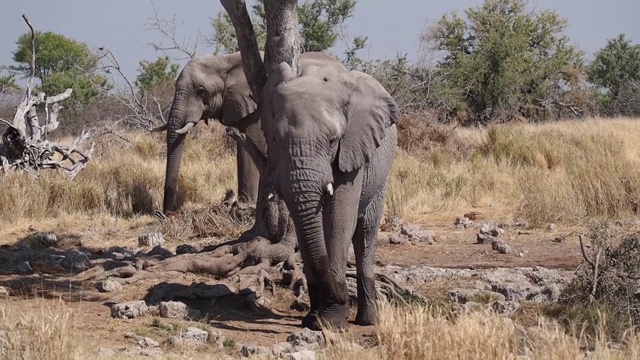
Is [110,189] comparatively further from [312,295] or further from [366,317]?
[312,295]

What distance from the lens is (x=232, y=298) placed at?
27.9 feet

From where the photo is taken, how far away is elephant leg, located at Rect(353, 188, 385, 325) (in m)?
8.02

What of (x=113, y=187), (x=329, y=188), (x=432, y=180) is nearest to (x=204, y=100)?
(x=113, y=187)

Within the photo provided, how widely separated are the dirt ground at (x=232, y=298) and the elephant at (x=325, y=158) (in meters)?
0.46

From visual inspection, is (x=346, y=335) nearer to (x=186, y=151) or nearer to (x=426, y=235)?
(x=426, y=235)

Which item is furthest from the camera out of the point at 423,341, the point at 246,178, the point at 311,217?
the point at 246,178

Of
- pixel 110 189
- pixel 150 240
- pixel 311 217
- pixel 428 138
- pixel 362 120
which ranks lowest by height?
pixel 150 240

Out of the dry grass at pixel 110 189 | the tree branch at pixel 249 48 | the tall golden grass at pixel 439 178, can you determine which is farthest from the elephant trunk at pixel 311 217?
the dry grass at pixel 110 189

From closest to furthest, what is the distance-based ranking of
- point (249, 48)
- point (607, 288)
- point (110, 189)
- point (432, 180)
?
point (607, 288)
point (249, 48)
point (110, 189)
point (432, 180)

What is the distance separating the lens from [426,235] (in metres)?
12.0

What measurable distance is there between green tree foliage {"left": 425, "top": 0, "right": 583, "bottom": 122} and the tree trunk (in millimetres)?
14951

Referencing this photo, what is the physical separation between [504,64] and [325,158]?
2598 centimetres

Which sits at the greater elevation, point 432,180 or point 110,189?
point 432,180

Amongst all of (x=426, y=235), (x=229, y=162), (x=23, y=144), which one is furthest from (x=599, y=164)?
(x=23, y=144)
